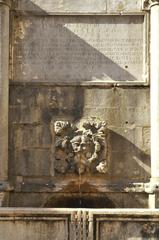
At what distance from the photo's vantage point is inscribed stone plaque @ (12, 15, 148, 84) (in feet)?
36.4

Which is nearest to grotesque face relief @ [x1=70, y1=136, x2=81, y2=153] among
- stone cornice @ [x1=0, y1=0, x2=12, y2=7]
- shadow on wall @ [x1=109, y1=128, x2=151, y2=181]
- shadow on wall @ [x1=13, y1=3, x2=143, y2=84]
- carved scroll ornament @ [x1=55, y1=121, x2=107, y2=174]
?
carved scroll ornament @ [x1=55, y1=121, x2=107, y2=174]

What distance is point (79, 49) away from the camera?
1113 cm

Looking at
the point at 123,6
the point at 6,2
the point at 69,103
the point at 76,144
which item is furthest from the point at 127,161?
the point at 6,2

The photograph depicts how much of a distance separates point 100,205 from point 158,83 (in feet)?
8.58

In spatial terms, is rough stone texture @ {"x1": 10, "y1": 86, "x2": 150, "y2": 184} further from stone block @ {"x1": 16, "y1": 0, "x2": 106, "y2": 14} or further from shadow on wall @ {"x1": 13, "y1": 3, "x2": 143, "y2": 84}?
stone block @ {"x1": 16, "y1": 0, "x2": 106, "y2": 14}

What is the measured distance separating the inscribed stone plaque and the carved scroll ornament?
3.68ft

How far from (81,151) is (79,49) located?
2.08m

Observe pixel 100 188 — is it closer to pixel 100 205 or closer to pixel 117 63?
pixel 100 205

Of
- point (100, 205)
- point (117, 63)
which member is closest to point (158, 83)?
point (117, 63)

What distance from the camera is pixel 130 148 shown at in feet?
35.6

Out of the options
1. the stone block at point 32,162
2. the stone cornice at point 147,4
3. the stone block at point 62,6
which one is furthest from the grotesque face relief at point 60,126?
the stone cornice at point 147,4

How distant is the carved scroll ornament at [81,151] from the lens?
418 inches

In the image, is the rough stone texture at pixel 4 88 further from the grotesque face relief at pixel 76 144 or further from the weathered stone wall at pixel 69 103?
the grotesque face relief at pixel 76 144

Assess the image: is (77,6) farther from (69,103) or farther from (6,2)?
(69,103)
